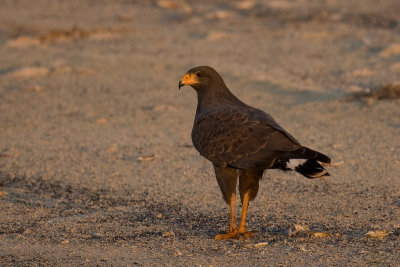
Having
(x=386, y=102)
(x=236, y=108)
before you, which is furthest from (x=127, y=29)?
(x=236, y=108)

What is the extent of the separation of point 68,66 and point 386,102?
6.07m

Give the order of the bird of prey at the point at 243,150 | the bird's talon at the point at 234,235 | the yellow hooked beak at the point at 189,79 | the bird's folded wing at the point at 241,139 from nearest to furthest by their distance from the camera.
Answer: the bird of prey at the point at 243,150 → the bird's folded wing at the point at 241,139 → the bird's talon at the point at 234,235 → the yellow hooked beak at the point at 189,79

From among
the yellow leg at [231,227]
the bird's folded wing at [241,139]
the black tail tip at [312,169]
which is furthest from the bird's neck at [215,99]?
the black tail tip at [312,169]

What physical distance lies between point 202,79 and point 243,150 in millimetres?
1180

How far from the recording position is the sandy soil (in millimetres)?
6453

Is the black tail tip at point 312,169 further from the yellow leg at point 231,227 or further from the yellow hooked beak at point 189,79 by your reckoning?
the yellow hooked beak at point 189,79

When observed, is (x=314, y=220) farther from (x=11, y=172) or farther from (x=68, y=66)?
Answer: (x=68, y=66)

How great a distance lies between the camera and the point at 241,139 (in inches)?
257

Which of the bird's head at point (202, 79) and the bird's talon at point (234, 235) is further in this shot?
the bird's head at point (202, 79)

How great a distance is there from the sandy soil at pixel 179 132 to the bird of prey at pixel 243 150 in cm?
39

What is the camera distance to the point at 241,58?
14281mm

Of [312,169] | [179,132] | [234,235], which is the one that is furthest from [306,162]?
[179,132]

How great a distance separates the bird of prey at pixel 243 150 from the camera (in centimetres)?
622

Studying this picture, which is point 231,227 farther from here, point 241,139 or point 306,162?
point 306,162
